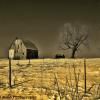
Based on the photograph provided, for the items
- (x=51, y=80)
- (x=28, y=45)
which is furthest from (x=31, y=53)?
(x=51, y=80)

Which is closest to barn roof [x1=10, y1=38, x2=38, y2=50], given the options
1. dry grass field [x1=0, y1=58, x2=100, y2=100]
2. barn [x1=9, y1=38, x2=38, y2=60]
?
barn [x1=9, y1=38, x2=38, y2=60]

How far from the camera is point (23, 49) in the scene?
10.7 feet

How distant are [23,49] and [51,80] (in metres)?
0.41

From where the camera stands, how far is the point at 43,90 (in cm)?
321

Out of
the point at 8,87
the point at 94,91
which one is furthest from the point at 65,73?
the point at 8,87

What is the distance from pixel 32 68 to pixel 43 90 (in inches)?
10.3

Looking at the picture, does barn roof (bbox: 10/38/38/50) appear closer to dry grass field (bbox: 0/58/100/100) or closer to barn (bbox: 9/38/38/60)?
barn (bbox: 9/38/38/60)

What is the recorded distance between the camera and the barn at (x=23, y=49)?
128 inches

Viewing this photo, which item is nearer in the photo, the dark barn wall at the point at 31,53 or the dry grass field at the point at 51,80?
the dry grass field at the point at 51,80

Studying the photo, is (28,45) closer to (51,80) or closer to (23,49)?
(23,49)

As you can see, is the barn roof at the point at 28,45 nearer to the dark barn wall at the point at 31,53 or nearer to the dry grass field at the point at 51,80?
the dark barn wall at the point at 31,53

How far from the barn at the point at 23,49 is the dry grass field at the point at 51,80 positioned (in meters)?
0.06

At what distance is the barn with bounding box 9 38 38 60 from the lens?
10.7 ft

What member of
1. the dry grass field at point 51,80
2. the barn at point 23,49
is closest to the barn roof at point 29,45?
the barn at point 23,49
